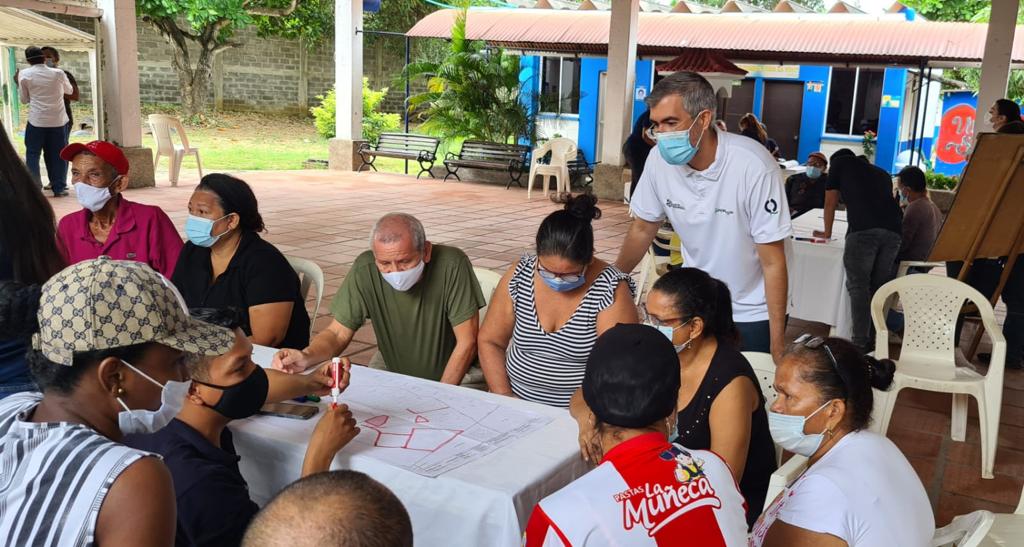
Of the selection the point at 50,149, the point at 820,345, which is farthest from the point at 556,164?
the point at 820,345

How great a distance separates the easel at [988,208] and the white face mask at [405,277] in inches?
126

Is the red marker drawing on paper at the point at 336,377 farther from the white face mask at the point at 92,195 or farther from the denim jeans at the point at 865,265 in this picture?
the denim jeans at the point at 865,265

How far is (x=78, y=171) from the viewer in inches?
135

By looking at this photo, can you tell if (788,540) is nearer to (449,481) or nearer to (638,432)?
(638,432)

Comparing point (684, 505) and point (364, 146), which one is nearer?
point (684, 505)

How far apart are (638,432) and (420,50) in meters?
20.3

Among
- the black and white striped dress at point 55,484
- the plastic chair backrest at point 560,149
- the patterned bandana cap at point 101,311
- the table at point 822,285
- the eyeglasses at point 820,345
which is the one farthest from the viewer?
the plastic chair backrest at point 560,149

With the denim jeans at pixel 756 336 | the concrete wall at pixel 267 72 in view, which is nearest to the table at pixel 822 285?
the denim jeans at pixel 756 336

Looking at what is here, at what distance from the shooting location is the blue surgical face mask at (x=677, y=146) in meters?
2.93

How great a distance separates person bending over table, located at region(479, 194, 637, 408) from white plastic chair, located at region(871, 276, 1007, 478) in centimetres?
159

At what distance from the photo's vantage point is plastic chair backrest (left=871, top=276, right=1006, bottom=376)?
3967mm

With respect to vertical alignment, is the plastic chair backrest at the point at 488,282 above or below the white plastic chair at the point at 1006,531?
above

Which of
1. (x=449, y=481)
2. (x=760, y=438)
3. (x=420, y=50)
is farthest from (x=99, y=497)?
(x=420, y=50)

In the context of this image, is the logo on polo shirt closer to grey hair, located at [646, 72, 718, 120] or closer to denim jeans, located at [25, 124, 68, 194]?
grey hair, located at [646, 72, 718, 120]
